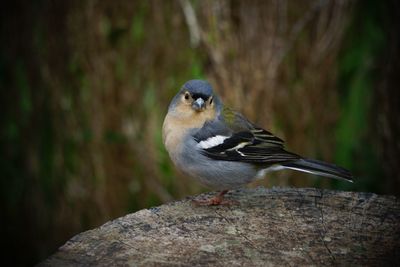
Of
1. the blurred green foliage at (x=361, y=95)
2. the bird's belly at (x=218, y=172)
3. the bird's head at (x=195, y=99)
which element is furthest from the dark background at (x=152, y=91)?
the bird's belly at (x=218, y=172)

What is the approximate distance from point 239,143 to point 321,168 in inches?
23.2

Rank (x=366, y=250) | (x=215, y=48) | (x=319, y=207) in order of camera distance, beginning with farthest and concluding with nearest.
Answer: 1. (x=215, y=48)
2. (x=319, y=207)
3. (x=366, y=250)

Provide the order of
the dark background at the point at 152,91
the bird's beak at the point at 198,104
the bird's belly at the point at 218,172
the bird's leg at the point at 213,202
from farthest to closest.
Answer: the dark background at the point at 152,91, the bird's beak at the point at 198,104, the bird's belly at the point at 218,172, the bird's leg at the point at 213,202

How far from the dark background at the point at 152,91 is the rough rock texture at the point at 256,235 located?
215 centimetres

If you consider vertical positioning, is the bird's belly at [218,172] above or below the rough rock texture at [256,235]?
above

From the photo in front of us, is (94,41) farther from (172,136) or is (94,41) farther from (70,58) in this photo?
(172,136)

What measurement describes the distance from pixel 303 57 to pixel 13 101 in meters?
2.89

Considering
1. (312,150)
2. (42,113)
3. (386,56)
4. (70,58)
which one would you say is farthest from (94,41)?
(386,56)

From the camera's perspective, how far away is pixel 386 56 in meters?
6.13

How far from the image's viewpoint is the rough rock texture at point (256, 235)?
3164mm

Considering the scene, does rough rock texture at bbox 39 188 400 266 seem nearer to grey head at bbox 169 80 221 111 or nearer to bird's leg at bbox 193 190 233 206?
bird's leg at bbox 193 190 233 206

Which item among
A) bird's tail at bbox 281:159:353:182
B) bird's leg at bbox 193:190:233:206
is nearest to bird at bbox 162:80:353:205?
bird's tail at bbox 281:159:353:182

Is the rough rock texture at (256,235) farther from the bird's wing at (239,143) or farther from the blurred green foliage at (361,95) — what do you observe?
the blurred green foliage at (361,95)

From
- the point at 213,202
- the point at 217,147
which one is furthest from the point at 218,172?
the point at 213,202
